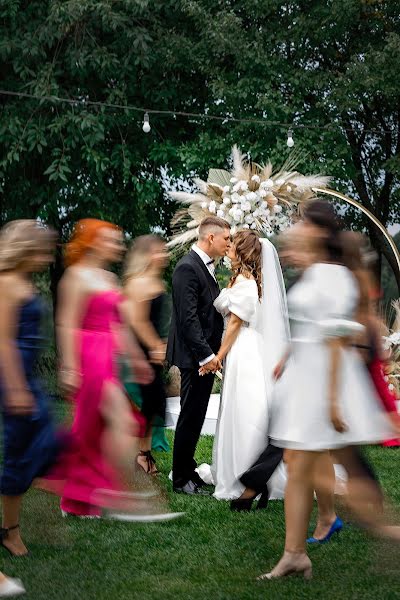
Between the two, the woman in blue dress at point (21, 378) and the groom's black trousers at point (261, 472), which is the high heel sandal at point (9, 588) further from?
the groom's black trousers at point (261, 472)

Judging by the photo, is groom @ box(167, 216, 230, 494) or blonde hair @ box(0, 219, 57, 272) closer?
blonde hair @ box(0, 219, 57, 272)

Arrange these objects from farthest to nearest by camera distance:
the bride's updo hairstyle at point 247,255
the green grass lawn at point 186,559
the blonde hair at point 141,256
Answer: the blonde hair at point 141,256 < the bride's updo hairstyle at point 247,255 < the green grass lawn at point 186,559

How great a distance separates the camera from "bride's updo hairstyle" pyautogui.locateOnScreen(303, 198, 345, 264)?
15.3 ft

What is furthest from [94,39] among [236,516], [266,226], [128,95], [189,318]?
[236,516]

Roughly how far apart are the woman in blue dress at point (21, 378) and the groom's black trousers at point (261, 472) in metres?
1.80

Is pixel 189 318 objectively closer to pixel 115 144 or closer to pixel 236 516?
pixel 236 516

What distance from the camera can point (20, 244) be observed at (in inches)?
201

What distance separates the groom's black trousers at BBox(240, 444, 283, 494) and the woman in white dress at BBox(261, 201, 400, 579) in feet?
5.95

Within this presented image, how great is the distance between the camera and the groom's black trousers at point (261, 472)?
664cm

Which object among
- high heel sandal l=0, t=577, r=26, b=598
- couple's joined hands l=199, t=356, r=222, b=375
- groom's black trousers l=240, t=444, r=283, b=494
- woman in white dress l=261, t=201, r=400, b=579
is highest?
woman in white dress l=261, t=201, r=400, b=579

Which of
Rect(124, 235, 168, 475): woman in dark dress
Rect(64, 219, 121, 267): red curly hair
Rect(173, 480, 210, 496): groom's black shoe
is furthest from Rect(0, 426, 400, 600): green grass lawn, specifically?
Rect(64, 219, 121, 267): red curly hair

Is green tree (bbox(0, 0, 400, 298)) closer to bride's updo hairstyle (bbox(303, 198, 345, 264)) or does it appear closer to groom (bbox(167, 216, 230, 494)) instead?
groom (bbox(167, 216, 230, 494))

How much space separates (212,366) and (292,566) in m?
2.39

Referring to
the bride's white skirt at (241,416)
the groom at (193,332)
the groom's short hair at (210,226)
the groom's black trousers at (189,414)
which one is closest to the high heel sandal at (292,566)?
the bride's white skirt at (241,416)
